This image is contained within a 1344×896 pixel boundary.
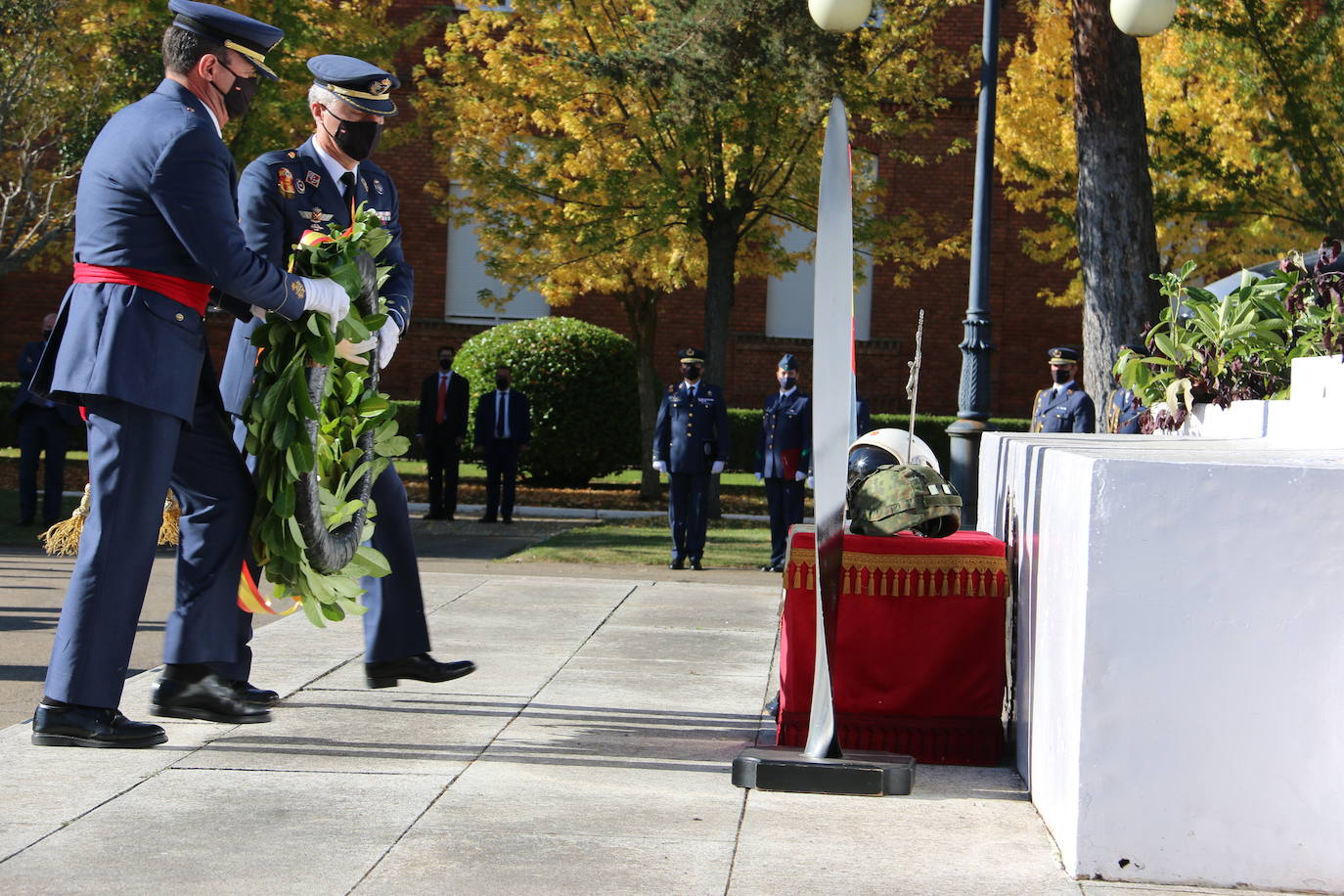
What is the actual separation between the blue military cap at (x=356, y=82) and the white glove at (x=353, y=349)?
80cm

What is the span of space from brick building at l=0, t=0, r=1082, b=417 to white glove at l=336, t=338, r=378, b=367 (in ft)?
74.5

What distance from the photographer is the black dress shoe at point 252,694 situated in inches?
190

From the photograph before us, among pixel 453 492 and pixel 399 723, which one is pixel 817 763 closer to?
pixel 399 723

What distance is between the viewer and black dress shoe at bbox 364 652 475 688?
16.9ft

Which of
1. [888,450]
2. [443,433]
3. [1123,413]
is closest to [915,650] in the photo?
[888,450]

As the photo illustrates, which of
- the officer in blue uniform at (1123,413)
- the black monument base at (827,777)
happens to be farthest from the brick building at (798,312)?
the black monument base at (827,777)

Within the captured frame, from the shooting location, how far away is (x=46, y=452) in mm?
12969

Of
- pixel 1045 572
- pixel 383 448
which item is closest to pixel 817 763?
pixel 1045 572

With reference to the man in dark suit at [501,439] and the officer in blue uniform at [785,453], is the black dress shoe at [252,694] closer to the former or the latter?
the officer in blue uniform at [785,453]

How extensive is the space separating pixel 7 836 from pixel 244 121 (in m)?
15.0

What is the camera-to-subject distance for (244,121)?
1742 cm

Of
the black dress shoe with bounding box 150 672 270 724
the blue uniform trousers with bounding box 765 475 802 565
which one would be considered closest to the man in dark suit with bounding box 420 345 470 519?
the blue uniform trousers with bounding box 765 475 802 565

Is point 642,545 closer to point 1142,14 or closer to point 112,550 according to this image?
point 1142,14

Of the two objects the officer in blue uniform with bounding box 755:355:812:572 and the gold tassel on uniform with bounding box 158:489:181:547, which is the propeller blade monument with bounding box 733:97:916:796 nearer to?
the gold tassel on uniform with bounding box 158:489:181:547
